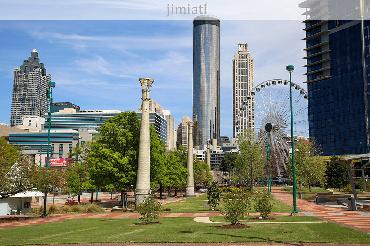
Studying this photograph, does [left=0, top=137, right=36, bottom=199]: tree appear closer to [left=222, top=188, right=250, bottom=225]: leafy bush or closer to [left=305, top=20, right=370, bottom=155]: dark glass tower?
[left=222, top=188, right=250, bottom=225]: leafy bush

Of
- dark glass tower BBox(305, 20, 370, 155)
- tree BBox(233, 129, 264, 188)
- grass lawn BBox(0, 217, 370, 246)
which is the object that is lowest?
grass lawn BBox(0, 217, 370, 246)

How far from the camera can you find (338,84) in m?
133

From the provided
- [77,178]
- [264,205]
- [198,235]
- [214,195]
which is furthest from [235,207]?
[77,178]

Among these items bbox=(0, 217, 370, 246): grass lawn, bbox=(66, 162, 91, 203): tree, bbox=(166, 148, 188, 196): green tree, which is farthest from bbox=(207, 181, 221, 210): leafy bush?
bbox=(166, 148, 188, 196): green tree

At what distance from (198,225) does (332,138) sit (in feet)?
379

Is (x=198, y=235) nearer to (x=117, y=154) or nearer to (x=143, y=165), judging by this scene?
(x=143, y=165)

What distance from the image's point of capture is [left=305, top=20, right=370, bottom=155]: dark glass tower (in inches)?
4879

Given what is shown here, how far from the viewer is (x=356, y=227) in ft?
80.5

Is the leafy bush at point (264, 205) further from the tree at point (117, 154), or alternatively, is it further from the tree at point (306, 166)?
the tree at point (306, 166)

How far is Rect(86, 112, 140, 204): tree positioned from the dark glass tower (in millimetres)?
88714

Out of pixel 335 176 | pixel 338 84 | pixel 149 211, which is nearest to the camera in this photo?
pixel 149 211

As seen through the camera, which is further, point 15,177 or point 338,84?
point 338,84

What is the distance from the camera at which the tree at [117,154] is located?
4541 centimetres

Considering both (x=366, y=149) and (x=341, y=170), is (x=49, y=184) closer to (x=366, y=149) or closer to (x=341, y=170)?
(x=341, y=170)
